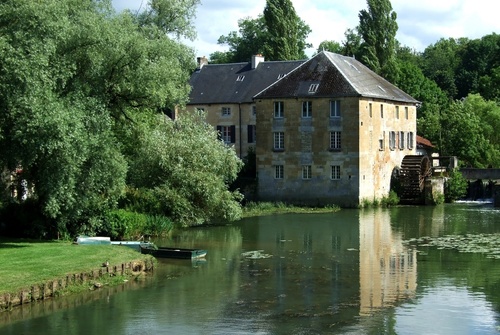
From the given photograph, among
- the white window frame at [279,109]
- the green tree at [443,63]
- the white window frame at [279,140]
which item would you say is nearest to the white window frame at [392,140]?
the white window frame at [279,140]

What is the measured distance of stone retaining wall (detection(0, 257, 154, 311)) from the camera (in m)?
24.3

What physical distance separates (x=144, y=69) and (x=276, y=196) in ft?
87.3

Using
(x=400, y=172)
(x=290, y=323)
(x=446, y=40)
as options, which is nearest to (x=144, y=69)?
(x=290, y=323)

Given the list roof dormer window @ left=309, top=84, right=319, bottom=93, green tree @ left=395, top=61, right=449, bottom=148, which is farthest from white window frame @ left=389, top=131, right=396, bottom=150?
green tree @ left=395, top=61, right=449, bottom=148

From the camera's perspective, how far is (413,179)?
61.4m

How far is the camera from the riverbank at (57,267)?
82.2ft

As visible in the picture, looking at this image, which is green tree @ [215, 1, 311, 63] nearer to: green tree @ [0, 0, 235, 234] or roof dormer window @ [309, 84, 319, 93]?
roof dormer window @ [309, 84, 319, 93]

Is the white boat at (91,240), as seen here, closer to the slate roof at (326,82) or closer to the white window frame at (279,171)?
the white window frame at (279,171)

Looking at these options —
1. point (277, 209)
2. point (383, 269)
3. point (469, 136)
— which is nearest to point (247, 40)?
point (469, 136)

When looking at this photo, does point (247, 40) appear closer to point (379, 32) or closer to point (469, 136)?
point (379, 32)

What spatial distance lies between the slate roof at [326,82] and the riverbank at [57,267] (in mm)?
28694

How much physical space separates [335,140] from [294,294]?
33049mm

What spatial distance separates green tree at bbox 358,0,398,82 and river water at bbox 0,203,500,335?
4142cm

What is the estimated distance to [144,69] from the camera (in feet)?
116
